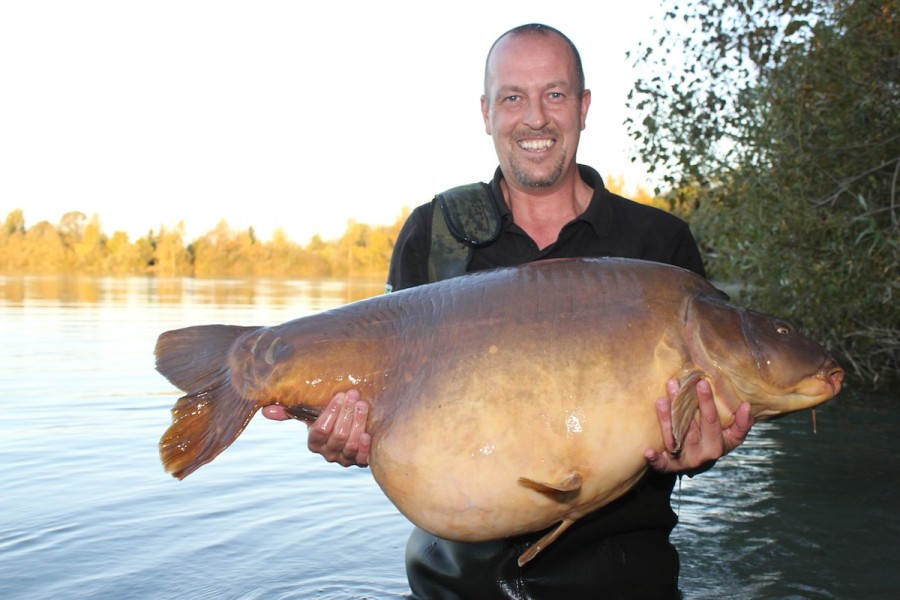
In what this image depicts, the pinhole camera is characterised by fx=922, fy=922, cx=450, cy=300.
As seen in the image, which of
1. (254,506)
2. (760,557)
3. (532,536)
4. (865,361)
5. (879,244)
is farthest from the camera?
(865,361)

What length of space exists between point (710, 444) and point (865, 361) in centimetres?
918

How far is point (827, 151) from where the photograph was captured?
352 inches

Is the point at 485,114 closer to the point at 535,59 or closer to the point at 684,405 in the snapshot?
the point at 535,59

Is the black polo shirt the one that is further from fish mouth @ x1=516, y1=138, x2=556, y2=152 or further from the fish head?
the fish head

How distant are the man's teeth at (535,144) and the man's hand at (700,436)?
1315mm

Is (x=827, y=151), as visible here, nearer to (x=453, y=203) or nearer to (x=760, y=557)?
(x=760, y=557)

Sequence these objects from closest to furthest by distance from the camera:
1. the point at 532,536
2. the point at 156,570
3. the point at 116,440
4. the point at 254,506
Answer: the point at 532,536, the point at 156,570, the point at 254,506, the point at 116,440

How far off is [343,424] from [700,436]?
1.12 meters

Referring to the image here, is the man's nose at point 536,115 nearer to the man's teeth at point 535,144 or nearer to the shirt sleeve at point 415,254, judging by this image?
the man's teeth at point 535,144

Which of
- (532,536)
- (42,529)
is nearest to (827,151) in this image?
(532,536)

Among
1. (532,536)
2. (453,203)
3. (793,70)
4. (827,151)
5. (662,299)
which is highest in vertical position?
(793,70)

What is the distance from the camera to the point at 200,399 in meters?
2.94

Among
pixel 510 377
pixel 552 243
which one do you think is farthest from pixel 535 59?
pixel 510 377

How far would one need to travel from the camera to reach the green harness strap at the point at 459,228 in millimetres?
3657
